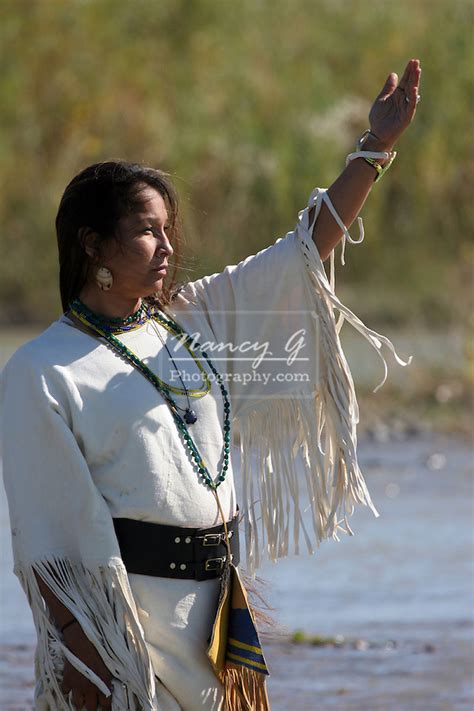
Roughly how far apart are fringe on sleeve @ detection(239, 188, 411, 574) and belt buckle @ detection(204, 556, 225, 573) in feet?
0.88

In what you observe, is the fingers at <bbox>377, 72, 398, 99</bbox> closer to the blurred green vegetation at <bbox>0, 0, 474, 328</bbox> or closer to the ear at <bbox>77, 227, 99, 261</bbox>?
the ear at <bbox>77, 227, 99, 261</bbox>

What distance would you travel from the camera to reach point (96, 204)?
2998 millimetres

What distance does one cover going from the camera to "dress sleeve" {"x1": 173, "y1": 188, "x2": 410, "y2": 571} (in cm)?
314

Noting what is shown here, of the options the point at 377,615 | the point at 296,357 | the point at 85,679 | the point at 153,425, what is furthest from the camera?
the point at 377,615

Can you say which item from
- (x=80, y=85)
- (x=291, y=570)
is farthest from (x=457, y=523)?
(x=80, y=85)

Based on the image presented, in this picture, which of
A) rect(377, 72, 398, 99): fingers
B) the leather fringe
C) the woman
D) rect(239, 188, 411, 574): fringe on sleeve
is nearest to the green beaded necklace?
the woman

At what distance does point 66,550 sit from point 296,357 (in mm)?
665

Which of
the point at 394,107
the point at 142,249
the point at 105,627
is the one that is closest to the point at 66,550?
the point at 105,627

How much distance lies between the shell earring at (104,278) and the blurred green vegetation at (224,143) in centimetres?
1122

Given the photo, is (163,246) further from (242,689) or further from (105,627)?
(242,689)

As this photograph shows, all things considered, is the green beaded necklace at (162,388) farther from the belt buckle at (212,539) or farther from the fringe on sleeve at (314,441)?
the fringe on sleeve at (314,441)

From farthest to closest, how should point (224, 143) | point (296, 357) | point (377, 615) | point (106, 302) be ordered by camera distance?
point (224, 143) < point (377, 615) < point (296, 357) < point (106, 302)

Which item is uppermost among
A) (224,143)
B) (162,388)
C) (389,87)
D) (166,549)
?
(224,143)

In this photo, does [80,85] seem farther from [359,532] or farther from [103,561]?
[103,561]
